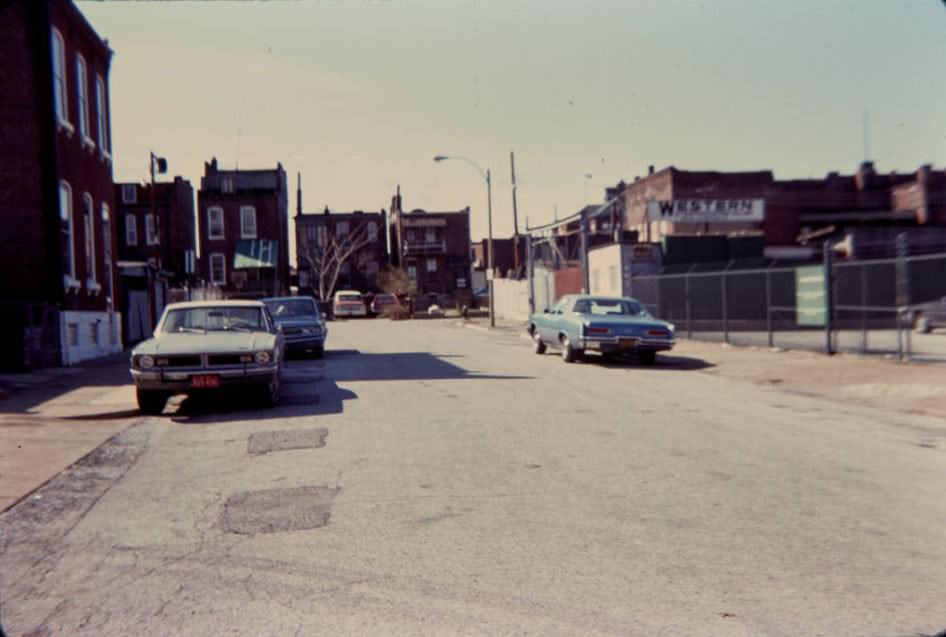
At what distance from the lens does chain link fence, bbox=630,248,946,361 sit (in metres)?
17.2

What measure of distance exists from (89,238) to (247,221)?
4960 cm

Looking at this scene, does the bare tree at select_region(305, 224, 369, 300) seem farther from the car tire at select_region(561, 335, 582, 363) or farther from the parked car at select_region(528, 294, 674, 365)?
the car tire at select_region(561, 335, 582, 363)

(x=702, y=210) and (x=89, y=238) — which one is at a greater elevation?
(x=702, y=210)

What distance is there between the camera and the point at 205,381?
1068cm

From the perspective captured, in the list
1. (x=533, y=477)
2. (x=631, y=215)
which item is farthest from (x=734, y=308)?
(x=631, y=215)

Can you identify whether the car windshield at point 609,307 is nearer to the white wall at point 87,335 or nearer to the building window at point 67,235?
the building window at point 67,235

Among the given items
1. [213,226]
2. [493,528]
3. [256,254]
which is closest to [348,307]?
[256,254]

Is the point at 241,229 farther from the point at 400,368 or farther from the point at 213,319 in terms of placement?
the point at 213,319

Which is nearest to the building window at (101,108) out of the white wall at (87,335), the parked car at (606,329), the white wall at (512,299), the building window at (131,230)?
the white wall at (87,335)

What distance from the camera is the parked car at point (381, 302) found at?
60.4 metres

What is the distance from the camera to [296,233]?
79125mm

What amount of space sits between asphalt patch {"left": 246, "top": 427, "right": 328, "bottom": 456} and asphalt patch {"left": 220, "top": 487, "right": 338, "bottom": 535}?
1.82 meters

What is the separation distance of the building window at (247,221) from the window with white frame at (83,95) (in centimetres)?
5579

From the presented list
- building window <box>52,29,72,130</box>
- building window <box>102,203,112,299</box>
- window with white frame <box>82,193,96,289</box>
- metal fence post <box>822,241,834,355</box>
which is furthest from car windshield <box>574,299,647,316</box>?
building window <box>52,29,72,130</box>
